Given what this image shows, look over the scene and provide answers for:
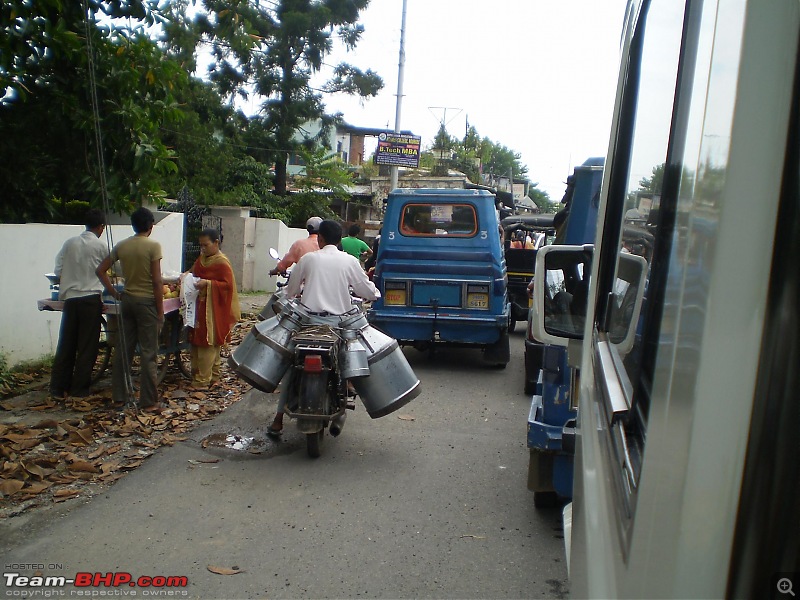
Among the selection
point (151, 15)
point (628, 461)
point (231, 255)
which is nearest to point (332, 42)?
point (231, 255)

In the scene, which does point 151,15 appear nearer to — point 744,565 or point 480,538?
point 480,538

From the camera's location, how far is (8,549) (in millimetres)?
4129

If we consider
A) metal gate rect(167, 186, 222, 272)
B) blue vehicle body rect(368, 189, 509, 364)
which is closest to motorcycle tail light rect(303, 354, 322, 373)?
blue vehicle body rect(368, 189, 509, 364)

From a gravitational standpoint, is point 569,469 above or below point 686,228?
below

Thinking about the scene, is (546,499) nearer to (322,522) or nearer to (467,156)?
(322,522)

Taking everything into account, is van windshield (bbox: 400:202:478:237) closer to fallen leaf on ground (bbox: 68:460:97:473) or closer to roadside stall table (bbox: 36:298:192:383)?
roadside stall table (bbox: 36:298:192:383)

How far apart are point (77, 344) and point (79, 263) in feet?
2.71

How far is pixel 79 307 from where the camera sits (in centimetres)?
721

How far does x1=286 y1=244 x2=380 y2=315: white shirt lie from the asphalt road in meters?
1.25

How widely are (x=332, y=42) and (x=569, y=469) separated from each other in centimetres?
2446

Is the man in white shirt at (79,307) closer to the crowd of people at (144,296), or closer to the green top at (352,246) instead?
the crowd of people at (144,296)

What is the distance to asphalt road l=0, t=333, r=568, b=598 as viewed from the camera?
3.92 meters

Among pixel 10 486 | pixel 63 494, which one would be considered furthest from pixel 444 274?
pixel 10 486

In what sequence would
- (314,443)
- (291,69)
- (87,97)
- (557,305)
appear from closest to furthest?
(557,305)
(314,443)
(87,97)
(291,69)
